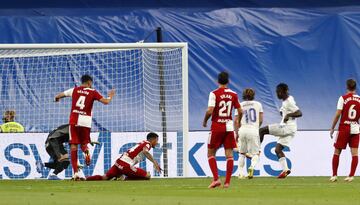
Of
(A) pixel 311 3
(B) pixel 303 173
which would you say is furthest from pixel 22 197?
(A) pixel 311 3

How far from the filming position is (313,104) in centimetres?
2983

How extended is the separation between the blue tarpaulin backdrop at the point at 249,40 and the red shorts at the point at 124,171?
24.8 feet

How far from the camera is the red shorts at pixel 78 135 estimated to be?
822 inches

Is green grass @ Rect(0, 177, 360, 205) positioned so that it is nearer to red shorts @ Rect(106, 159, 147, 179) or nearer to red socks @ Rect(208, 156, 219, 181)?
red socks @ Rect(208, 156, 219, 181)

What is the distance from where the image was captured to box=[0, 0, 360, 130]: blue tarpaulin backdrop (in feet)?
97.1

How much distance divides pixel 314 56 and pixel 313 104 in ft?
4.55

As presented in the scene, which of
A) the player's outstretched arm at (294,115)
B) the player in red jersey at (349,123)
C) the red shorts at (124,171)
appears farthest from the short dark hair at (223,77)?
the player's outstretched arm at (294,115)

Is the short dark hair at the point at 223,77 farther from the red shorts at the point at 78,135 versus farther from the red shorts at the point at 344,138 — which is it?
the red shorts at the point at 78,135

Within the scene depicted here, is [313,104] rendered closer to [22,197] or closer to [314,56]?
[314,56]

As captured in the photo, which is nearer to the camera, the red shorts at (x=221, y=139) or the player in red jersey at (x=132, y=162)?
the red shorts at (x=221, y=139)

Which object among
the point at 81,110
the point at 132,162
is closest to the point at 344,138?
the point at 132,162

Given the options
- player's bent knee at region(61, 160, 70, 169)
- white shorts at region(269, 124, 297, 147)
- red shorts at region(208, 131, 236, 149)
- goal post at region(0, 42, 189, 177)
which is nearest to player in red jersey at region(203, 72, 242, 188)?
red shorts at region(208, 131, 236, 149)

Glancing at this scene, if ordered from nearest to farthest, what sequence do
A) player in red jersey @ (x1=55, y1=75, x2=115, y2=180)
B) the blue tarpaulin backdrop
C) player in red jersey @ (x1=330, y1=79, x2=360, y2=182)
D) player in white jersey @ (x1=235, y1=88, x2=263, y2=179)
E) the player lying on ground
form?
player in red jersey @ (x1=330, y1=79, x2=360, y2=182), player in red jersey @ (x1=55, y1=75, x2=115, y2=180), player in white jersey @ (x1=235, y1=88, x2=263, y2=179), the player lying on ground, the blue tarpaulin backdrop

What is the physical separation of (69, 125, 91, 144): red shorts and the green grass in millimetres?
1248
